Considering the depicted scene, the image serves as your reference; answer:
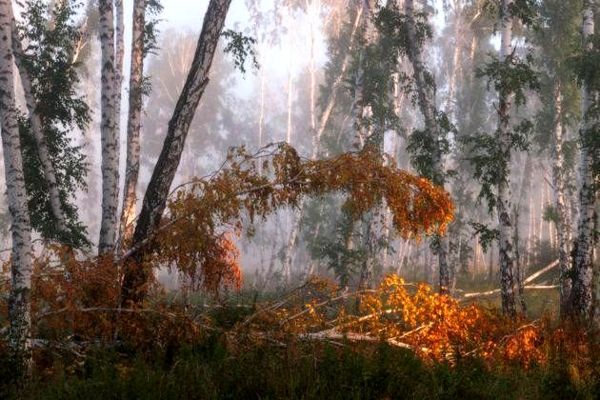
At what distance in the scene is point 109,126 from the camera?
9062mm

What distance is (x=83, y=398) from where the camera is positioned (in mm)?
4344

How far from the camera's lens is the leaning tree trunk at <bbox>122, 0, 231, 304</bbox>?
270 inches

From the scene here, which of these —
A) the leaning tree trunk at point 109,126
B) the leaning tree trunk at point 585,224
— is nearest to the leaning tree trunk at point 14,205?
the leaning tree trunk at point 109,126

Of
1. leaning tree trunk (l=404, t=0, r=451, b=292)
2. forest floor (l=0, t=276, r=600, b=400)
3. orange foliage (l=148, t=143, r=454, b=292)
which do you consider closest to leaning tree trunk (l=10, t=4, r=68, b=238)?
forest floor (l=0, t=276, r=600, b=400)

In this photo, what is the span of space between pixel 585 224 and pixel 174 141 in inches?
329

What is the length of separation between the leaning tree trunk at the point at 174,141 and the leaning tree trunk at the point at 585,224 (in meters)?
7.62

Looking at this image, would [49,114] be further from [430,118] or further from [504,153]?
[504,153]

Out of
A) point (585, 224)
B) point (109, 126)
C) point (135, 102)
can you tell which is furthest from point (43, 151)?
point (585, 224)

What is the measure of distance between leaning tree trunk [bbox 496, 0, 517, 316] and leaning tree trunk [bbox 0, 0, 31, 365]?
805 cm

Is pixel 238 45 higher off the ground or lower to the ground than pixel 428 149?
higher

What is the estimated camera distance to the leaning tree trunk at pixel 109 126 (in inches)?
340

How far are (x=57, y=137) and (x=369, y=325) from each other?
910 centimetres

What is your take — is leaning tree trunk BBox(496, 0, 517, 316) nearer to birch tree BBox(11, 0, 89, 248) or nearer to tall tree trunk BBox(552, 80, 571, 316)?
tall tree trunk BBox(552, 80, 571, 316)

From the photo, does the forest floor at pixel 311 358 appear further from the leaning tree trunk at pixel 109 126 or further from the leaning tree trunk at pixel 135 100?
the leaning tree trunk at pixel 135 100
